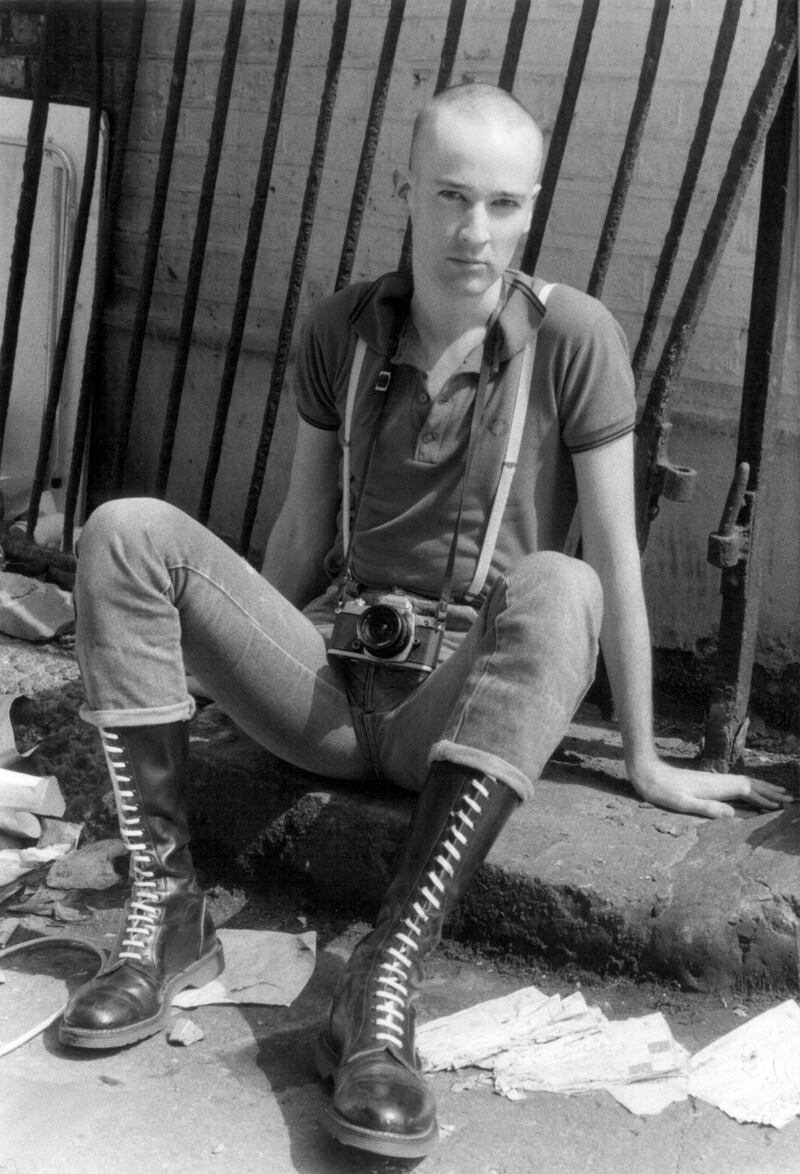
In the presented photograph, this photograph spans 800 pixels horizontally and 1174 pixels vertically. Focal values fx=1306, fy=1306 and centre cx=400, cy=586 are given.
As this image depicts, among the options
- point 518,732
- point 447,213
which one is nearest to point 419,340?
point 447,213

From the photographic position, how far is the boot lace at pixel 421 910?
2072 mm

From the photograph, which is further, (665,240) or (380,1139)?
(665,240)

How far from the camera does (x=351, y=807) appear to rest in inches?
104

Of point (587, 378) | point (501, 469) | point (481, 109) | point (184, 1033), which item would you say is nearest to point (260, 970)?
point (184, 1033)

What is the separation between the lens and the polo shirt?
2488 mm

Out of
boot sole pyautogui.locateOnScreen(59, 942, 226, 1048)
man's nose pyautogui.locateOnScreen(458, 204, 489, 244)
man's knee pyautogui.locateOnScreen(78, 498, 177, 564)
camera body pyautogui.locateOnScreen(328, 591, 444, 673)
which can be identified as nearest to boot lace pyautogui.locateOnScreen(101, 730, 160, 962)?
boot sole pyautogui.locateOnScreen(59, 942, 226, 1048)

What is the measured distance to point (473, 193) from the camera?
7.83 ft

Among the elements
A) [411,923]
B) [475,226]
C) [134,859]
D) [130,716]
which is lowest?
[134,859]

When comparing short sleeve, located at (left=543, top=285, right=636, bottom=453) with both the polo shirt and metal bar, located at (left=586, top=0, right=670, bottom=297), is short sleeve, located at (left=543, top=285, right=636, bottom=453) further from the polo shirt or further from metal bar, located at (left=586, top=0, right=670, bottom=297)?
metal bar, located at (left=586, top=0, right=670, bottom=297)

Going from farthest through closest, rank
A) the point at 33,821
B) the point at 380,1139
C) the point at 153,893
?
the point at 33,821 → the point at 153,893 → the point at 380,1139

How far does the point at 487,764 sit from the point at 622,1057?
0.58 m

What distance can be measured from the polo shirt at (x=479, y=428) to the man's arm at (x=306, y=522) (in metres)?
0.16

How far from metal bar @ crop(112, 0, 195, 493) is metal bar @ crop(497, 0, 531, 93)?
0.98 metres

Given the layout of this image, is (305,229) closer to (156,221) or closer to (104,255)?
(156,221)
